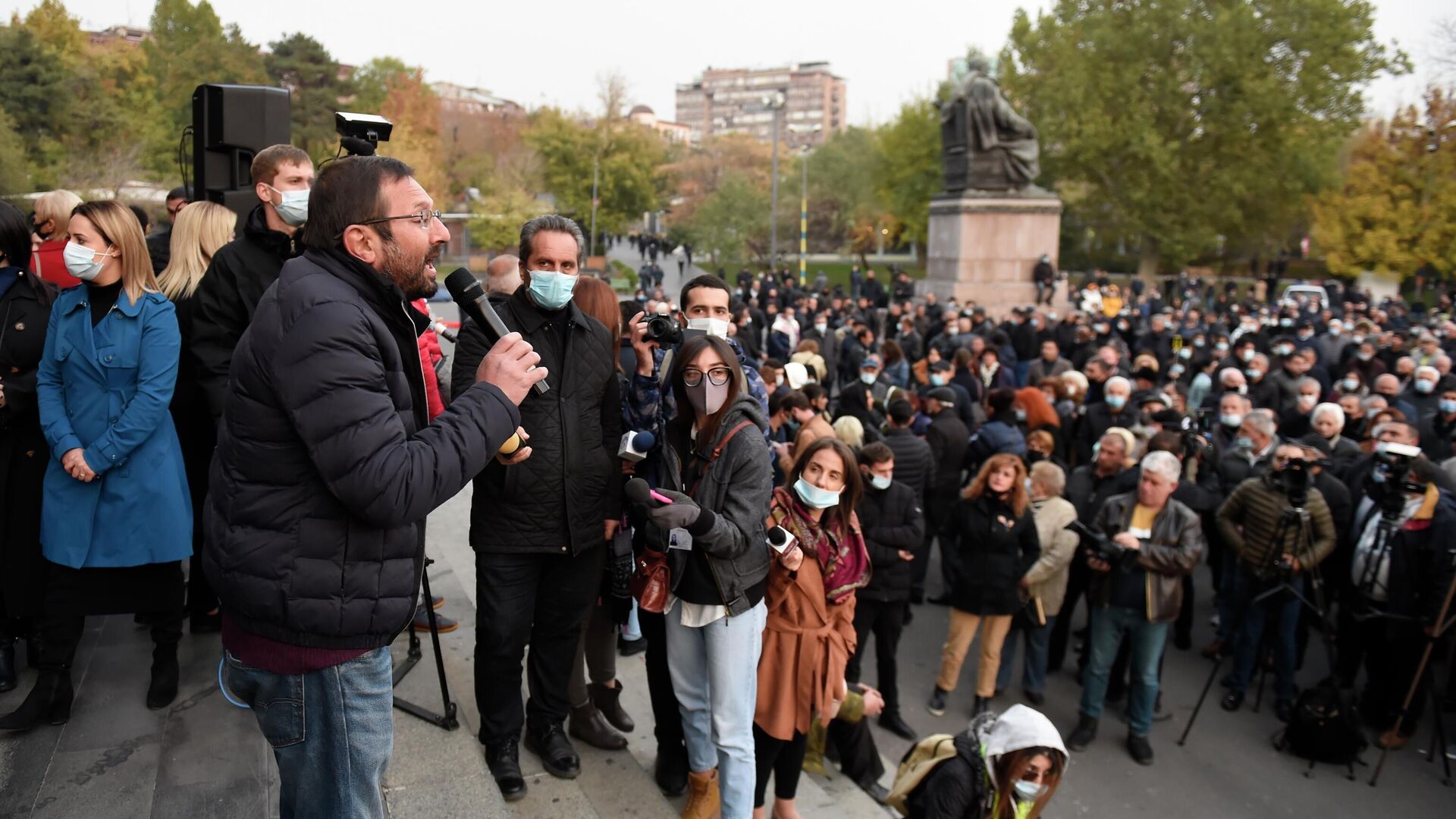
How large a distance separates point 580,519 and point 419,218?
61.5 inches

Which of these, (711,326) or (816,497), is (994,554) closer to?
(816,497)

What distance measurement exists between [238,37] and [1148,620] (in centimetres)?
5805

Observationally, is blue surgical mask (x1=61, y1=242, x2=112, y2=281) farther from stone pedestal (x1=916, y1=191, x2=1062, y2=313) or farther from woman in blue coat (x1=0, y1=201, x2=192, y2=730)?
stone pedestal (x1=916, y1=191, x2=1062, y2=313)

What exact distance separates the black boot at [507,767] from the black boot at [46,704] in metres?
1.55

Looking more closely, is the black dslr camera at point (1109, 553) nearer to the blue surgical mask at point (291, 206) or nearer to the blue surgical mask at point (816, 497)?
the blue surgical mask at point (816, 497)

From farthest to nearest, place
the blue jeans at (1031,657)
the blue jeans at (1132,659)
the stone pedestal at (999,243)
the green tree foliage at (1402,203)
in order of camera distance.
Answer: the green tree foliage at (1402,203) < the stone pedestal at (999,243) < the blue jeans at (1031,657) < the blue jeans at (1132,659)

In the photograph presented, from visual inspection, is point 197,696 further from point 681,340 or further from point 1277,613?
point 1277,613

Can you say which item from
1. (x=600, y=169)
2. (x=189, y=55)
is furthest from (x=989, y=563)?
(x=189, y=55)

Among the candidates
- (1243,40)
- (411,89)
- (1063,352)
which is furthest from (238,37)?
(1063,352)

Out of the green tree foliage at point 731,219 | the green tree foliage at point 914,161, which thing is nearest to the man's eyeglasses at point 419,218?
the green tree foliage at point 731,219

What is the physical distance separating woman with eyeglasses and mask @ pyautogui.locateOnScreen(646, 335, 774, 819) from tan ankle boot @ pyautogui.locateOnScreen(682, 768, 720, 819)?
0.05m

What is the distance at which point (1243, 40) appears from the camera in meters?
36.4

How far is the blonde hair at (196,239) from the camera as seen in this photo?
4.15m

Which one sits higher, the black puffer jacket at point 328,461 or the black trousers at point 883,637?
the black puffer jacket at point 328,461
